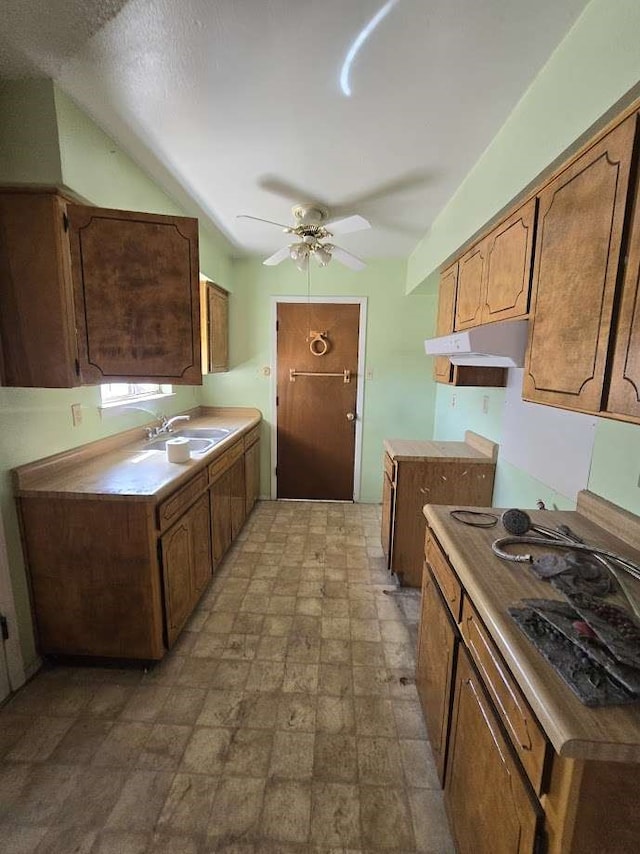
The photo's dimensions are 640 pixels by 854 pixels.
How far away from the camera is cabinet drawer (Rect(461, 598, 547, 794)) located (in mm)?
684

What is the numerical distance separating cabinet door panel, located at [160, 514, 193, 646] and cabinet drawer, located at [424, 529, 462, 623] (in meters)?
1.23

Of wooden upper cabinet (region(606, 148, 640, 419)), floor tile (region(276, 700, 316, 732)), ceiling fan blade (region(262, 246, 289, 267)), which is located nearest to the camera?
wooden upper cabinet (region(606, 148, 640, 419))

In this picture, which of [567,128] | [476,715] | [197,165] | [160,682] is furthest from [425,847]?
[197,165]

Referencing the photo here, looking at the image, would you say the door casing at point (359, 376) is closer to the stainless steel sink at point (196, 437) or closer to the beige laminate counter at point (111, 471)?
the stainless steel sink at point (196, 437)

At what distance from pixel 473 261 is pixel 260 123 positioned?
47.6 inches

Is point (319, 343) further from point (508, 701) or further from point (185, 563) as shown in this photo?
point (508, 701)

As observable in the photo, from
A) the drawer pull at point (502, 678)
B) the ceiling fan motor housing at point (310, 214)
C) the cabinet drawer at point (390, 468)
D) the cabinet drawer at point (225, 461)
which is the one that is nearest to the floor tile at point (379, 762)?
the drawer pull at point (502, 678)

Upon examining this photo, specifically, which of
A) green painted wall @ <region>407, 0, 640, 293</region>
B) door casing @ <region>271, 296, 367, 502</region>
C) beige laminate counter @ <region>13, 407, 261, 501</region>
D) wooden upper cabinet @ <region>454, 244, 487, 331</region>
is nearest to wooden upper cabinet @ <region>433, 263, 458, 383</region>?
wooden upper cabinet @ <region>454, 244, 487, 331</region>

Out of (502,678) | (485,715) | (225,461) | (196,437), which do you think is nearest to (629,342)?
(502,678)

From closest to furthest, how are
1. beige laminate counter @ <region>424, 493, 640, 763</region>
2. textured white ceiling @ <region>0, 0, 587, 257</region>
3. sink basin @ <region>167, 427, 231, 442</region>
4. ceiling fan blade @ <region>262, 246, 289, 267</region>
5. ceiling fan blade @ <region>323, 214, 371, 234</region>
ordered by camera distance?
beige laminate counter @ <region>424, 493, 640, 763</region> < textured white ceiling @ <region>0, 0, 587, 257</region> < ceiling fan blade @ <region>323, 214, 371, 234</region> < ceiling fan blade @ <region>262, 246, 289, 267</region> < sink basin @ <region>167, 427, 231, 442</region>

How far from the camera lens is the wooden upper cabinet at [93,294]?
148 cm

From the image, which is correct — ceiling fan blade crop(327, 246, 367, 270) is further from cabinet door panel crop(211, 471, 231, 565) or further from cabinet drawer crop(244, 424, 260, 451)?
cabinet door panel crop(211, 471, 231, 565)

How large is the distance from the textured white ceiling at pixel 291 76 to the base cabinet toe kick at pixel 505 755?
164 cm

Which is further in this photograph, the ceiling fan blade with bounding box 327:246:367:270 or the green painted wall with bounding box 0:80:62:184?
the ceiling fan blade with bounding box 327:246:367:270
